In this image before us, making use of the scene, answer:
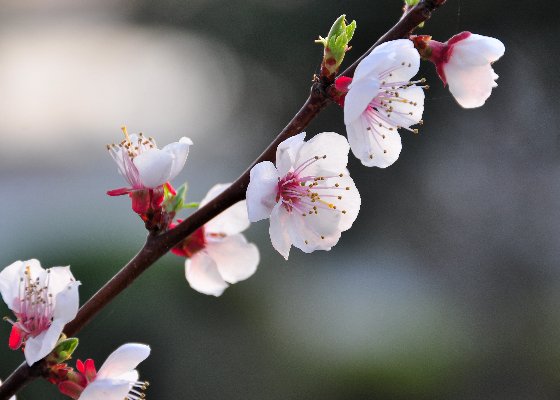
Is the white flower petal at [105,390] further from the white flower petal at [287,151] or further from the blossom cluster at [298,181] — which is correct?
the white flower petal at [287,151]

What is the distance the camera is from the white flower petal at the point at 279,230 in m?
0.46

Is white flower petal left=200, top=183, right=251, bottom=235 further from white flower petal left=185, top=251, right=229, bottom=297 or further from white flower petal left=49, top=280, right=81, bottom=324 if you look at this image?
white flower petal left=49, top=280, right=81, bottom=324

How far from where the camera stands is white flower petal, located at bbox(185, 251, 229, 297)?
657 mm

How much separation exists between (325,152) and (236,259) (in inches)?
9.3

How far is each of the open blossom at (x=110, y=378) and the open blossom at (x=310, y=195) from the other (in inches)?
6.6

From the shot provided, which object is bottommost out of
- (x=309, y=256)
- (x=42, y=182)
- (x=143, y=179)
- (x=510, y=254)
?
(x=510, y=254)

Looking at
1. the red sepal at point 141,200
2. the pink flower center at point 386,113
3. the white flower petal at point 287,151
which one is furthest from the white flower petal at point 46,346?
the pink flower center at point 386,113

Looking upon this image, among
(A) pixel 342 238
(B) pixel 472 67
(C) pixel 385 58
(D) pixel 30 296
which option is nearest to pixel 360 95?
(C) pixel 385 58

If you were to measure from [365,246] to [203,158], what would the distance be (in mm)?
1008

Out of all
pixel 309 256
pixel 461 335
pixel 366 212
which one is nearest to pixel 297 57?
pixel 366 212

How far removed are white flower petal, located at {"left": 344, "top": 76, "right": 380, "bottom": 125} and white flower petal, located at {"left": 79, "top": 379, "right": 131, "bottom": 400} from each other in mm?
306

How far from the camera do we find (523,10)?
3.09 meters

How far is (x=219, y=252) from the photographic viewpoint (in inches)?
26.2

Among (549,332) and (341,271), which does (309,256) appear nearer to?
(341,271)
